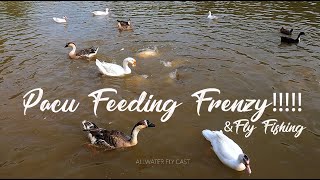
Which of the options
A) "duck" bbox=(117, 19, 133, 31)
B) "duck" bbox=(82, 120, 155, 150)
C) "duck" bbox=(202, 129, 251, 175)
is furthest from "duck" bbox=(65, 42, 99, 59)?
"duck" bbox=(202, 129, 251, 175)

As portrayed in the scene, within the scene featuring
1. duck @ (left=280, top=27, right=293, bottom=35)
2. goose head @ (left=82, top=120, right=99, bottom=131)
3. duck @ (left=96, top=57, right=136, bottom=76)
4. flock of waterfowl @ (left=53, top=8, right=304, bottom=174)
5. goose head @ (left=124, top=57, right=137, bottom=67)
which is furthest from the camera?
duck @ (left=280, top=27, right=293, bottom=35)

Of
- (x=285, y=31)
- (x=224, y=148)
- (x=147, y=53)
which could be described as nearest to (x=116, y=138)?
(x=224, y=148)

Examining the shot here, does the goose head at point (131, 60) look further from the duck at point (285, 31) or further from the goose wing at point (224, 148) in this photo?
the duck at point (285, 31)

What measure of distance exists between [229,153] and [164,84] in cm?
576

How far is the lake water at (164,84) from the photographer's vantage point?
9.59m

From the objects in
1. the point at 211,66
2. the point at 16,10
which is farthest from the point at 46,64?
the point at 16,10

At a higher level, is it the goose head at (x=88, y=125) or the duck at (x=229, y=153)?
the goose head at (x=88, y=125)

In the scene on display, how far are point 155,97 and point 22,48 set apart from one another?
1028 centimetres

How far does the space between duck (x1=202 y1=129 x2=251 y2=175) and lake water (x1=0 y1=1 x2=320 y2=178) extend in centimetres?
25

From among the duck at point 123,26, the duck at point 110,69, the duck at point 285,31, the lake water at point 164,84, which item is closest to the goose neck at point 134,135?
the lake water at point 164,84

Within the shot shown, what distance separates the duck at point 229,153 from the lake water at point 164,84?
0.81 feet

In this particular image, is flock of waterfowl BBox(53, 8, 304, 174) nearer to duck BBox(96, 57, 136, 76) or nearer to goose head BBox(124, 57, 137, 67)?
duck BBox(96, 57, 136, 76)

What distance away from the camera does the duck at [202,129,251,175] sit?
896 centimetres

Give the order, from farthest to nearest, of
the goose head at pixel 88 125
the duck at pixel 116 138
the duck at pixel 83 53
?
the duck at pixel 83 53, the goose head at pixel 88 125, the duck at pixel 116 138
